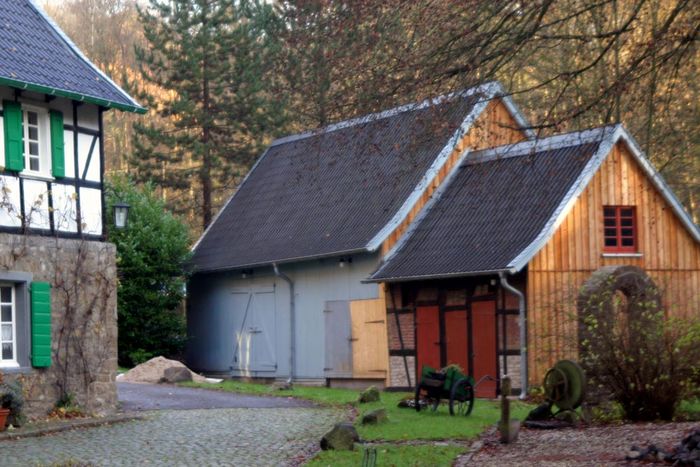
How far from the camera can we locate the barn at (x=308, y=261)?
2688cm

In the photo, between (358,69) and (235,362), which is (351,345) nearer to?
(235,362)

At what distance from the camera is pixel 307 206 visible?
30547mm

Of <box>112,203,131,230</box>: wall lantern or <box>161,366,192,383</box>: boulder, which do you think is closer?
<box>112,203,131,230</box>: wall lantern

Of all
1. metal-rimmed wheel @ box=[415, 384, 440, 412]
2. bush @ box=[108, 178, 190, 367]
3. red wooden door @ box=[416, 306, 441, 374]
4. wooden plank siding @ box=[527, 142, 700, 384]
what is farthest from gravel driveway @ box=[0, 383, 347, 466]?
bush @ box=[108, 178, 190, 367]

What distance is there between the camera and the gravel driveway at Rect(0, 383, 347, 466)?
14594mm

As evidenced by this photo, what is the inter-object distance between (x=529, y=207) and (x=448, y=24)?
475 inches

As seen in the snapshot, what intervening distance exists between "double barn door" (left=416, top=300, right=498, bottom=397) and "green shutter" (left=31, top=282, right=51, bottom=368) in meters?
8.64

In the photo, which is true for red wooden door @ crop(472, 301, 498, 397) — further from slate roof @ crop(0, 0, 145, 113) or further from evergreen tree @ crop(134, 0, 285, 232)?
evergreen tree @ crop(134, 0, 285, 232)

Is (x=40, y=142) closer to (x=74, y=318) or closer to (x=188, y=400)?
(x=74, y=318)

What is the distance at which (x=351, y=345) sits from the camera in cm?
2728

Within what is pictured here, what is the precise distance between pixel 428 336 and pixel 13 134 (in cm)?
1007

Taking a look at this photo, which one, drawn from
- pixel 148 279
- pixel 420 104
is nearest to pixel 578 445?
pixel 420 104

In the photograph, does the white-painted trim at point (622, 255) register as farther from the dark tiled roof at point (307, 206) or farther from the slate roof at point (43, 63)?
the slate roof at point (43, 63)

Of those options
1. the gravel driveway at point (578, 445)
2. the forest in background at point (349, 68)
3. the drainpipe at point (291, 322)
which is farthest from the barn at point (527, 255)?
the gravel driveway at point (578, 445)
